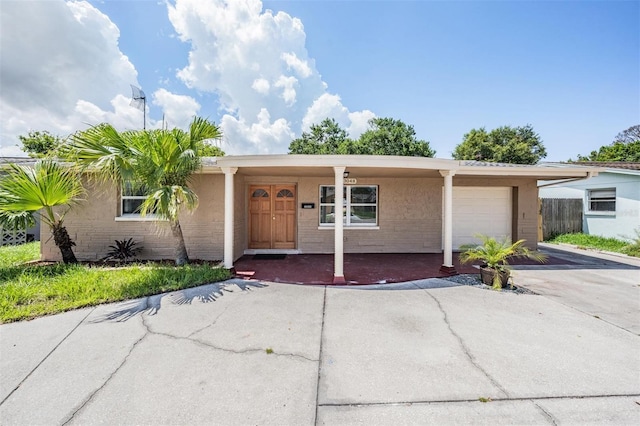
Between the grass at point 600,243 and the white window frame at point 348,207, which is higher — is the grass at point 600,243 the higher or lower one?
the lower one

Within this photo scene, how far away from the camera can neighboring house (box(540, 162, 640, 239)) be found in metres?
10.2

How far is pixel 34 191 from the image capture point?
5.84 m

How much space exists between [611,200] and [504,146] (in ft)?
57.7

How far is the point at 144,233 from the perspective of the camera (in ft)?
25.0

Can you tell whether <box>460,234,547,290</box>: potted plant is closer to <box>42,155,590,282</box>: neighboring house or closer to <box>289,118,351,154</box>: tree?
<box>42,155,590,282</box>: neighboring house

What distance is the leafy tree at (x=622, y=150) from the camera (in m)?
24.6

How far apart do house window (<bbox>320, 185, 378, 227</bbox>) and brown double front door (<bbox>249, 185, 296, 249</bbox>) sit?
1.07 metres

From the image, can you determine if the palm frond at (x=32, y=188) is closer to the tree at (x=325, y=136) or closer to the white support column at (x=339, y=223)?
the white support column at (x=339, y=223)

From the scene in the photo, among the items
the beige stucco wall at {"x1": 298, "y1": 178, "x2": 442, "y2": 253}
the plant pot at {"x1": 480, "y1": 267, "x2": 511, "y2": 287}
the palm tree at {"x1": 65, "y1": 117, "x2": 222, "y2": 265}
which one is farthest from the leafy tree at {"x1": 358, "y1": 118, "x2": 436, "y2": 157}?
the palm tree at {"x1": 65, "y1": 117, "x2": 222, "y2": 265}

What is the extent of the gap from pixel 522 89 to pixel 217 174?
40.8ft

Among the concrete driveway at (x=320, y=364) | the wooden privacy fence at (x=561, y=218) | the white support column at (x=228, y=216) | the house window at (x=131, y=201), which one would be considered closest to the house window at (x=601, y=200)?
the wooden privacy fence at (x=561, y=218)

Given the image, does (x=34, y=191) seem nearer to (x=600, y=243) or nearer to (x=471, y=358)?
(x=471, y=358)

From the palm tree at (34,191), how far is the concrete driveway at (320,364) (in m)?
3.64

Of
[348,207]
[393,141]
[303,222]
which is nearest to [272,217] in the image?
[303,222]
